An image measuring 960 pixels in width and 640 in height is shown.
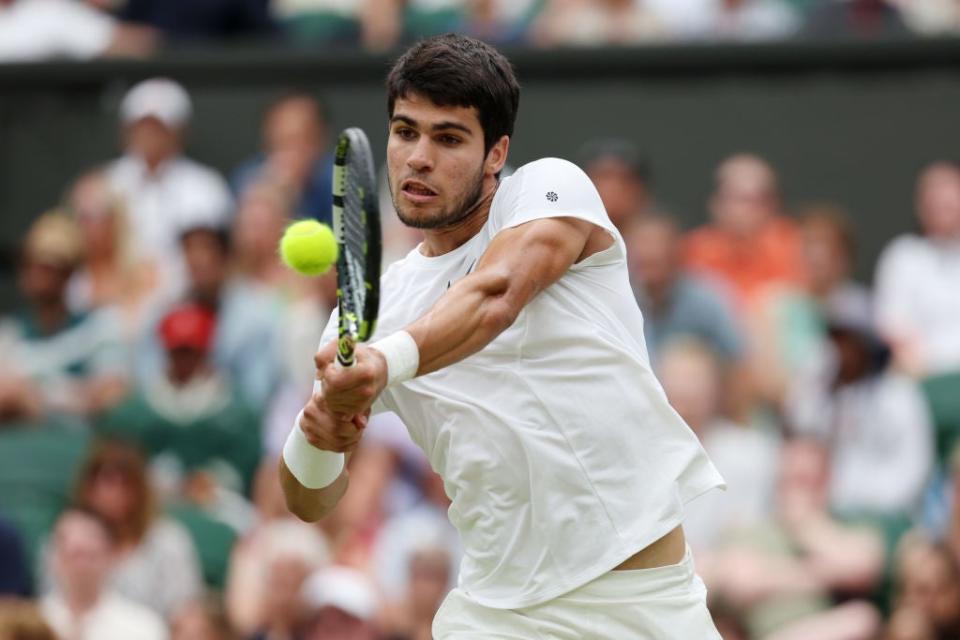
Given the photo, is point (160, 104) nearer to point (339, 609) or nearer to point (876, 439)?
point (339, 609)

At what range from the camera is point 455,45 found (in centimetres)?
434

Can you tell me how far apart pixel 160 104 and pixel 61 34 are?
1.28m

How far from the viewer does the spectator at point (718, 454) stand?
27.1 ft

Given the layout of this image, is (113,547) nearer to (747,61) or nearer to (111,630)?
(111,630)

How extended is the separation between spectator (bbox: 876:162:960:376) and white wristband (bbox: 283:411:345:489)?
16.3 ft

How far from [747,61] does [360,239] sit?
6.68 metres

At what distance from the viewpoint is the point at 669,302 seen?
9195 millimetres

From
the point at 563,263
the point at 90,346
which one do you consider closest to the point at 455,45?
the point at 563,263

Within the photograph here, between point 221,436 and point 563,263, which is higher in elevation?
point 563,263

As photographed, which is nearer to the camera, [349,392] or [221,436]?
[349,392]

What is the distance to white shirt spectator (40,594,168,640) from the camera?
8.06 meters

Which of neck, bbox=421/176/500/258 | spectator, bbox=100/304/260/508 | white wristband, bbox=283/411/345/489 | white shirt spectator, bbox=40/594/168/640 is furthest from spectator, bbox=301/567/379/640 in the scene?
neck, bbox=421/176/500/258

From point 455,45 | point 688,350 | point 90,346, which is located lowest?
point 90,346

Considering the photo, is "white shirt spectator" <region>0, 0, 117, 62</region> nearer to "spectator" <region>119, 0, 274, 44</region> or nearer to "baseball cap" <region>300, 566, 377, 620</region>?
"spectator" <region>119, 0, 274, 44</region>
